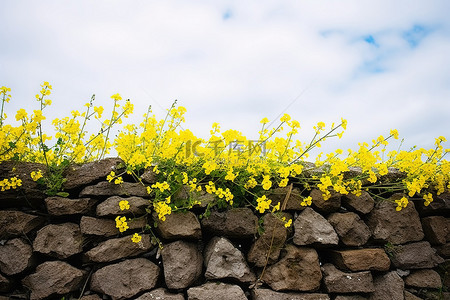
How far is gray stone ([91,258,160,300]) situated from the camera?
2.73m

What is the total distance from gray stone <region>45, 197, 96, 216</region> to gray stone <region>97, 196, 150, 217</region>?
16cm

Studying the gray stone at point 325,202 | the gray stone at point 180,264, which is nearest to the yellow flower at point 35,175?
the gray stone at point 180,264

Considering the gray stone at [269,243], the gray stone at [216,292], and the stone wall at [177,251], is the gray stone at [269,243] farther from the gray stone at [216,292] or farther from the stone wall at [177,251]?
the gray stone at [216,292]

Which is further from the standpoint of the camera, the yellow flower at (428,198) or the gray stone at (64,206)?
the yellow flower at (428,198)

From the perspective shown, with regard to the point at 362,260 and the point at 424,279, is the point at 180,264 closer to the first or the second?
the point at 362,260

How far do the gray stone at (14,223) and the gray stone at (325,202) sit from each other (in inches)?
98.8

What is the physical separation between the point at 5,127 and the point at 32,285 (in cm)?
135

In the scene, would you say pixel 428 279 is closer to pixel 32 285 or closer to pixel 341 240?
pixel 341 240

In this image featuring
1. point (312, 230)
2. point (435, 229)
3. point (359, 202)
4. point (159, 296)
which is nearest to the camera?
point (159, 296)

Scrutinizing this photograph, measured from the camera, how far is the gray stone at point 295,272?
2910 mm

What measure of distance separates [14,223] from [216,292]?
178 cm

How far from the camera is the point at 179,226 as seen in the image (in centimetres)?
284

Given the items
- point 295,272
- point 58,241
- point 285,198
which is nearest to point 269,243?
point 295,272

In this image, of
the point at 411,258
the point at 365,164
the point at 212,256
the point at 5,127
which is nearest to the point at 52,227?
the point at 5,127
